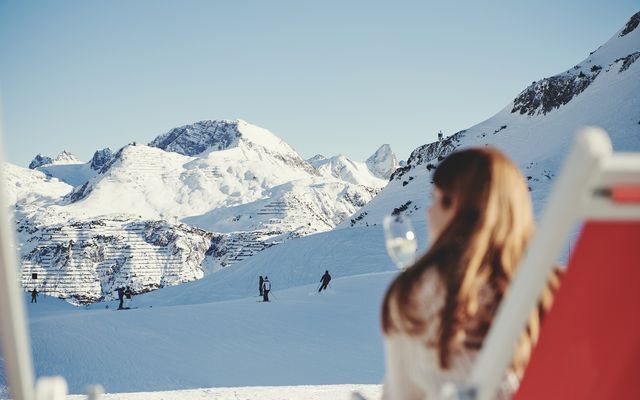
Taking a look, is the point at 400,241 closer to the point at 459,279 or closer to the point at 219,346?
the point at 459,279

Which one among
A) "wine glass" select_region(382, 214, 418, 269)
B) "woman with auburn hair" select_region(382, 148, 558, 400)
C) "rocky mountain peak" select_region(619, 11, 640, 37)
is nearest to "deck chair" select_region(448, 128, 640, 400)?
"woman with auburn hair" select_region(382, 148, 558, 400)

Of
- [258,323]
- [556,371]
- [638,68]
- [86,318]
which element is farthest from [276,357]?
[638,68]

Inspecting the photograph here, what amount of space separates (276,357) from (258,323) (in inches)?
161

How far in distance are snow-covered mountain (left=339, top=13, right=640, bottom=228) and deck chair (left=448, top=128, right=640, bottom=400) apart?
33125mm

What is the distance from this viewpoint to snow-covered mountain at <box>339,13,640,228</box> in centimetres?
4328

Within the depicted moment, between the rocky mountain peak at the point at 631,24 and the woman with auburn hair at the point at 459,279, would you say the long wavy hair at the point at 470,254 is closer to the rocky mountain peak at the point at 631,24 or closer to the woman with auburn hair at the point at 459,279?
the woman with auburn hair at the point at 459,279

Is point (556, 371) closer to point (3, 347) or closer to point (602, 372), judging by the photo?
point (602, 372)

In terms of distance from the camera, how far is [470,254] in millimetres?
1518

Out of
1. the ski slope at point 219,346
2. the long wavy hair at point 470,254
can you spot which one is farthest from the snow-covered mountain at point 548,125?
the long wavy hair at point 470,254

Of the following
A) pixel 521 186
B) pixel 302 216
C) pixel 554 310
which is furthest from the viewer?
pixel 302 216

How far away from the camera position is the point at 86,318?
18859 millimetres

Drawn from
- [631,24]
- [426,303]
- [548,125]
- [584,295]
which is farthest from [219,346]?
[631,24]

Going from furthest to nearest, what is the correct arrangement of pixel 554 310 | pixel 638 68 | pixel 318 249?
pixel 638 68 → pixel 318 249 → pixel 554 310

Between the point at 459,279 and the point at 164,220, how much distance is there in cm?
12866
